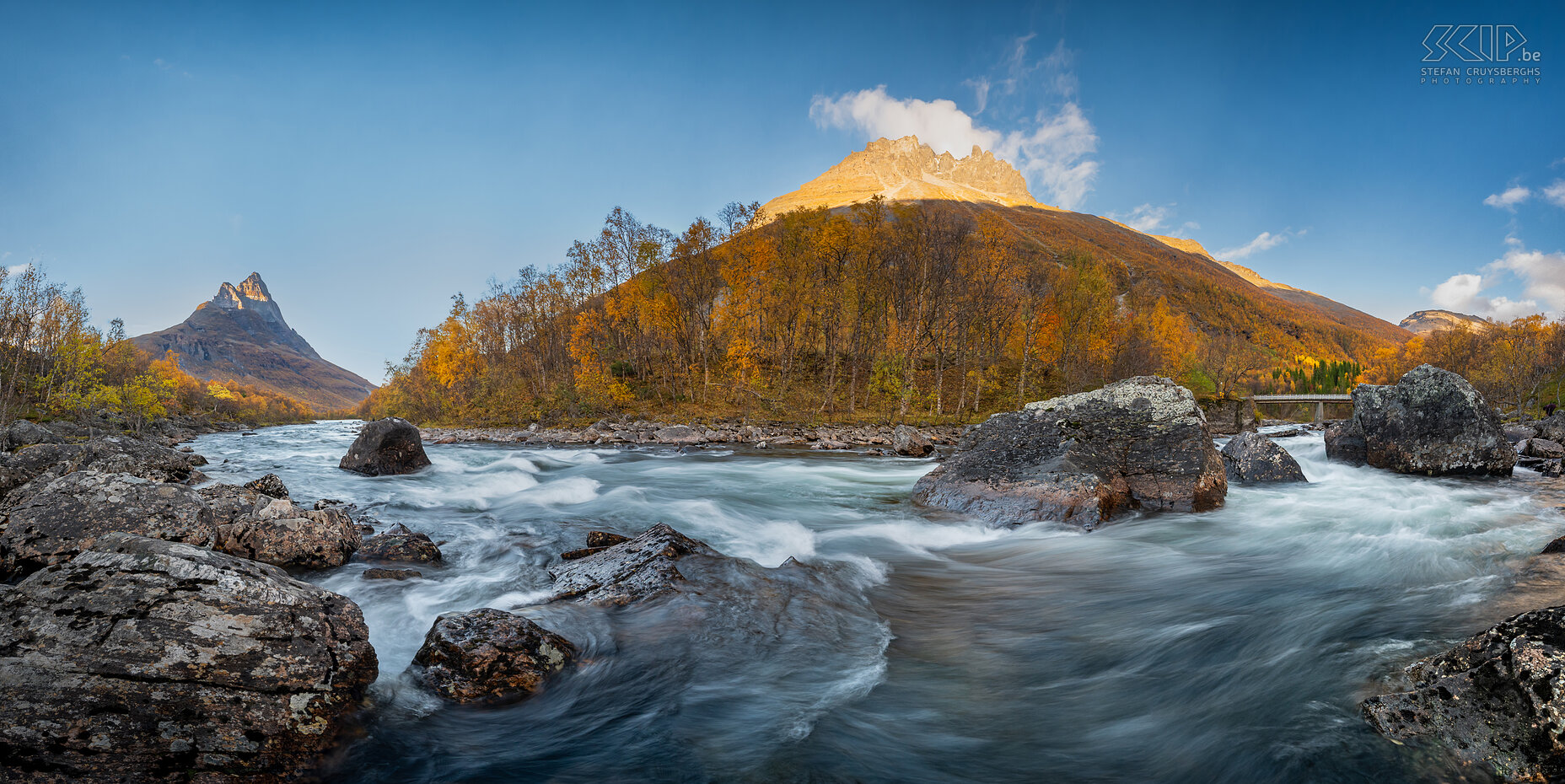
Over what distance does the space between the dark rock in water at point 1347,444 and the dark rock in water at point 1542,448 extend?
332 centimetres

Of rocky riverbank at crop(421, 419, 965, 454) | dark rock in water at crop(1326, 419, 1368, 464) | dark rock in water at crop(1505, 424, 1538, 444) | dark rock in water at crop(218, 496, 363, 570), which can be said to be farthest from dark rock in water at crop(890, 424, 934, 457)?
dark rock in water at crop(218, 496, 363, 570)

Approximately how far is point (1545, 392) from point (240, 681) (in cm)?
7422

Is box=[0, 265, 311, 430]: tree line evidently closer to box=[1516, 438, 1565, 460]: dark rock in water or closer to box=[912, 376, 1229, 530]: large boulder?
box=[912, 376, 1229, 530]: large boulder

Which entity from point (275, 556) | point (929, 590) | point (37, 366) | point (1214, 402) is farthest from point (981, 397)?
point (37, 366)

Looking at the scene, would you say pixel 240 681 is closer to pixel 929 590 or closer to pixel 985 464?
pixel 929 590

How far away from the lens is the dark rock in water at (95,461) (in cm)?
885

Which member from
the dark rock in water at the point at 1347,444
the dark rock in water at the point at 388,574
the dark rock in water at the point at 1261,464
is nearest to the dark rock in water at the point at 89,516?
the dark rock in water at the point at 388,574

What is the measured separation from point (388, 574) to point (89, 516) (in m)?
2.76

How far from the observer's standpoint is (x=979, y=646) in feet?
17.9

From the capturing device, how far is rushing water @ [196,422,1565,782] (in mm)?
3613

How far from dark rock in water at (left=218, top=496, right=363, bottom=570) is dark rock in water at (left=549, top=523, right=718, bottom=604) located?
2.61 meters

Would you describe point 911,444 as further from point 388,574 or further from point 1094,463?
point 388,574

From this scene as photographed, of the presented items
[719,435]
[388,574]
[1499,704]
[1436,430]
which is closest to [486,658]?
[388,574]

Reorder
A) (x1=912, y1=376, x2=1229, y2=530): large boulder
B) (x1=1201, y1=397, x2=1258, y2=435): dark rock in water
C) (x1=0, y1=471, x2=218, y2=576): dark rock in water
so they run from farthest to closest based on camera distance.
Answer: (x1=1201, y1=397, x2=1258, y2=435): dark rock in water
(x1=912, y1=376, x2=1229, y2=530): large boulder
(x1=0, y1=471, x2=218, y2=576): dark rock in water
